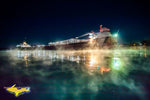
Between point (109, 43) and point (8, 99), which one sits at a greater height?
point (109, 43)

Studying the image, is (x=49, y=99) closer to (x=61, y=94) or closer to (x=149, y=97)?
(x=61, y=94)

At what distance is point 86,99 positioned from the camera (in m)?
3.48

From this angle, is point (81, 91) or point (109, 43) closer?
point (81, 91)

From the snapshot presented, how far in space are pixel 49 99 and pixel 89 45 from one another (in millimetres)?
84904

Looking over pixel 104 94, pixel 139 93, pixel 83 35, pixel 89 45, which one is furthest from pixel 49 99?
pixel 83 35

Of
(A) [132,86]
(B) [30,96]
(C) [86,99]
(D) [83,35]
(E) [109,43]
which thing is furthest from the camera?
(D) [83,35]

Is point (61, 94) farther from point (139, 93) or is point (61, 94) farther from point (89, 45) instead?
point (89, 45)

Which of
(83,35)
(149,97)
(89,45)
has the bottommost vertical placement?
(149,97)

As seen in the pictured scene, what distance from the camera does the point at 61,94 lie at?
12.7 feet

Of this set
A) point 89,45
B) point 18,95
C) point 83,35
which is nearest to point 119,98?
point 18,95

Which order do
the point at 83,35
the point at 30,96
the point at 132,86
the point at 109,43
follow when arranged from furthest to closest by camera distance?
the point at 83,35 → the point at 109,43 → the point at 132,86 → the point at 30,96

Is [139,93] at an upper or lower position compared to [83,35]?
lower

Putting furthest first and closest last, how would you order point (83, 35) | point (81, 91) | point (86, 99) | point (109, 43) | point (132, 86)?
point (83, 35), point (109, 43), point (132, 86), point (81, 91), point (86, 99)

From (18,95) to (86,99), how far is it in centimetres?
297
